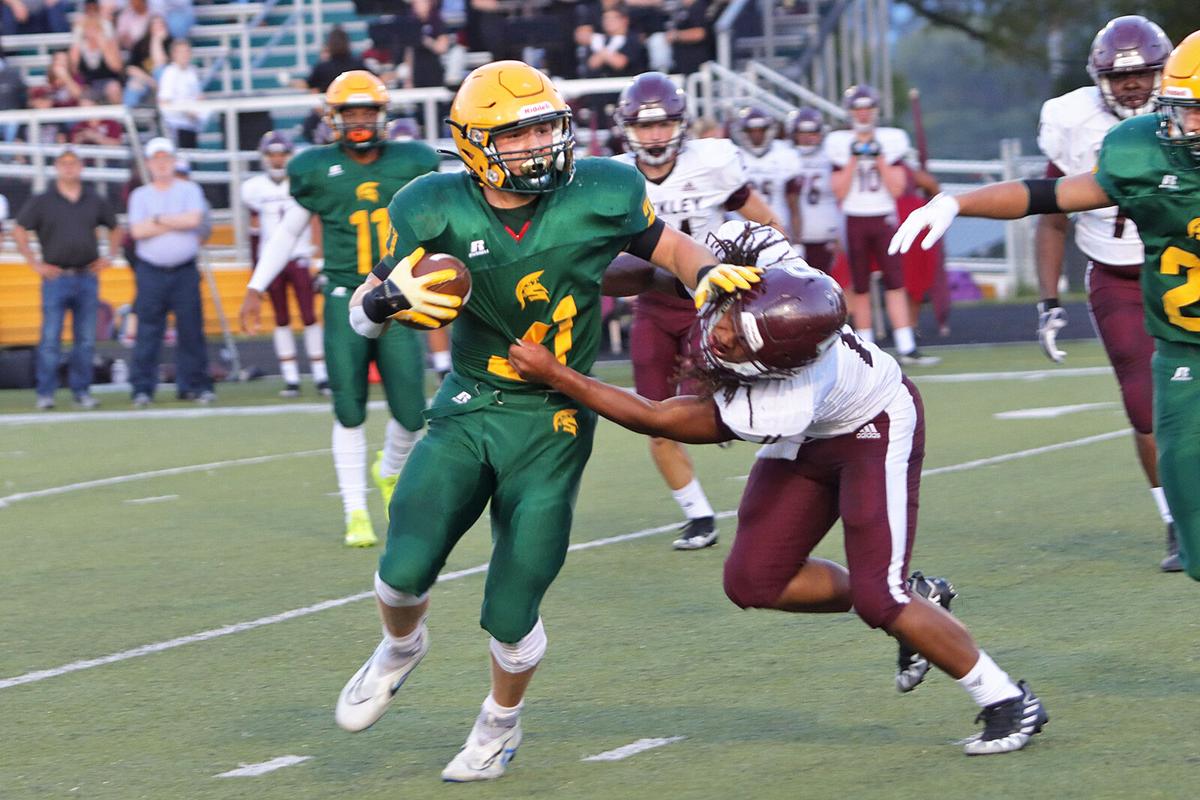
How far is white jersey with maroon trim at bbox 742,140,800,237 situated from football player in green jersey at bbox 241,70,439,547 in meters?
6.18

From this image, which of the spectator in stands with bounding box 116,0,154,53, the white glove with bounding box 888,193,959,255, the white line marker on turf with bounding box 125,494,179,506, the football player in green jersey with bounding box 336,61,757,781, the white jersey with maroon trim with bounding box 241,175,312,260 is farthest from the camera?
the spectator in stands with bounding box 116,0,154,53

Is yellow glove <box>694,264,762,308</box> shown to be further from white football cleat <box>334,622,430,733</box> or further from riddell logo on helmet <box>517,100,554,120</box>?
white football cleat <box>334,622,430,733</box>

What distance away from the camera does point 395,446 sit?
7.95 m

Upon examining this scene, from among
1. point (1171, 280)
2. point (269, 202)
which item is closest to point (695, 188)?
point (1171, 280)

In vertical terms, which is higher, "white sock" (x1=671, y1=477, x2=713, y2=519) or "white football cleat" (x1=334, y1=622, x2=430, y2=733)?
"white football cleat" (x1=334, y1=622, x2=430, y2=733)

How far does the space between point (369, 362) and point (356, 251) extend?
0.51 m

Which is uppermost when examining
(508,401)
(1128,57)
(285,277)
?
(1128,57)

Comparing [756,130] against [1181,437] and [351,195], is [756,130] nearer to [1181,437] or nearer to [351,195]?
[351,195]

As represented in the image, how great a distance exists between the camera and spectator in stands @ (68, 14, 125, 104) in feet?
64.9

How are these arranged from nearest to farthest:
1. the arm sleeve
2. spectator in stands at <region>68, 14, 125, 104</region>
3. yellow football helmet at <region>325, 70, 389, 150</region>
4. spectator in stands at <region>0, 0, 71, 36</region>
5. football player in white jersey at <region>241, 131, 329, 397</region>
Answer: yellow football helmet at <region>325, 70, 389, 150</region>, the arm sleeve, football player in white jersey at <region>241, 131, 329, 397</region>, spectator in stands at <region>68, 14, 125, 104</region>, spectator in stands at <region>0, 0, 71, 36</region>

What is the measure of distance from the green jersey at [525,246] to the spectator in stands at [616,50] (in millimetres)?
12953

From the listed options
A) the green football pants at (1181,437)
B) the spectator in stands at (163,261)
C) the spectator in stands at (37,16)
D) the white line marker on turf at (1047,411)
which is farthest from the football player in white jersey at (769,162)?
the spectator in stands at (37,16)

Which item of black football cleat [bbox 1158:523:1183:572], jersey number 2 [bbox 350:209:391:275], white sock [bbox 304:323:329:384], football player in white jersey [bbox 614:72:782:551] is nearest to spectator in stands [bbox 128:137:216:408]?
white sock [bbox 304:323:329:384]

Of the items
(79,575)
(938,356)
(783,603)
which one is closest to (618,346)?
(938,356)
